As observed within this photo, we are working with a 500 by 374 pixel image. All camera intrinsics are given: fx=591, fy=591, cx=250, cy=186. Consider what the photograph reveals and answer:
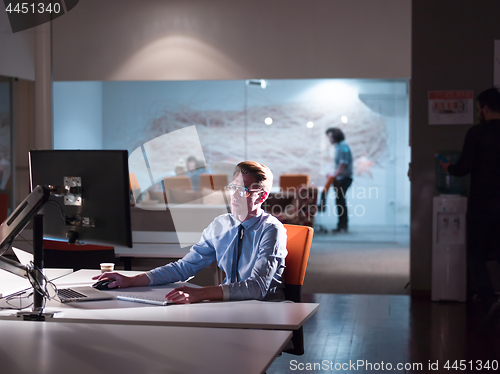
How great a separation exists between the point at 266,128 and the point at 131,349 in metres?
5.44

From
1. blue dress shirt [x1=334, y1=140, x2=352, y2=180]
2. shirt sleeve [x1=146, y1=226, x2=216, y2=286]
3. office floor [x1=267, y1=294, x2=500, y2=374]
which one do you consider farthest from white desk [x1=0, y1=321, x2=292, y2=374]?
blue dress shirt [x1=334, y1=140, x2=352, y2=180]

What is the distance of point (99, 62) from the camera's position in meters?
5.67

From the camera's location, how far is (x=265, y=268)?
7.53ft

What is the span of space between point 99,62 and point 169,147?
1.25m

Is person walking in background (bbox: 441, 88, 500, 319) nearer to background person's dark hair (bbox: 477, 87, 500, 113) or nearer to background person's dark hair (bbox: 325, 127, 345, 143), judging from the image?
background person's dark hair (bbox: 477, 87, 500, 113)

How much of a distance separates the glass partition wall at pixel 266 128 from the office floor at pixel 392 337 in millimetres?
1870

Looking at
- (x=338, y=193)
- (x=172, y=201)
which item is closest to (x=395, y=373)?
(x=172, y=201)

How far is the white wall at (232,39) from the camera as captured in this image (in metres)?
5.27

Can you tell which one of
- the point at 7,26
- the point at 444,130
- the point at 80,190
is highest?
the point at 7,26

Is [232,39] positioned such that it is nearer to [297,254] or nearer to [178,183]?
[178,183]

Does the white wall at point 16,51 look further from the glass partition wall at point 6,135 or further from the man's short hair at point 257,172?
the man's short hair at point 257,172

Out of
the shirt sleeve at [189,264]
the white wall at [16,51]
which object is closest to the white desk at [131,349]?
the shirt sleeve at [189,264]

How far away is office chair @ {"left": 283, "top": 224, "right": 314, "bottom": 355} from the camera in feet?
8.03

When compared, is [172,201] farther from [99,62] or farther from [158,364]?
[158,364]
